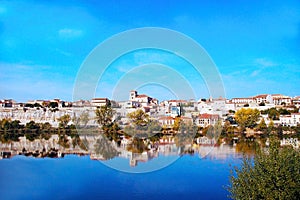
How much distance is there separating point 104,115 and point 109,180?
11.4 m

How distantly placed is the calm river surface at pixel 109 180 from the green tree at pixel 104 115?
8.68m

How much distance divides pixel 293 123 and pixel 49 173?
725 inches

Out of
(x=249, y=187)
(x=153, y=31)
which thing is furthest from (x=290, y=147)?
(x=153, y=31)

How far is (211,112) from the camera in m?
20.6

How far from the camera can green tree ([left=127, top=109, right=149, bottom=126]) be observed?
1657 centimetres

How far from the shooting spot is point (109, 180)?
636 cm

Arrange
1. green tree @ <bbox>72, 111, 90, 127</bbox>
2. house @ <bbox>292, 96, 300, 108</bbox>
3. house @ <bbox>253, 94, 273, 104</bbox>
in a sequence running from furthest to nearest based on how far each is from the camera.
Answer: house @ <bbox>253, 94, 273, 104</bbox>, house @ <bbox>292, 96, 300, 108</bbox>, green tree @ <bbox>72, 111, 90, 127</bbox>

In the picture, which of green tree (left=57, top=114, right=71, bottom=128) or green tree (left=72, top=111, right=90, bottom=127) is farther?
green tree (left=57, top=114, right=71, bottom=128)

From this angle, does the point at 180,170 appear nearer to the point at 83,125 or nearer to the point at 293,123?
the point at 83,125

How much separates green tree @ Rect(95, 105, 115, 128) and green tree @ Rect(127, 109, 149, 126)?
121 cm

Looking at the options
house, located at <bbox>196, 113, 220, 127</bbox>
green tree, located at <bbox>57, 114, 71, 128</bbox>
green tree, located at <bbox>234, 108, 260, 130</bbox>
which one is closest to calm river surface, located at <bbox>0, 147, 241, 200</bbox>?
house, located at <bbox>196, 113, 220, 127</bbox>

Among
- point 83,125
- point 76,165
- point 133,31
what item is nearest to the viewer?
point 133,31

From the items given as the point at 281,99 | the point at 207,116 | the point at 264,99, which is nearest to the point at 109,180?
the point at 207,116

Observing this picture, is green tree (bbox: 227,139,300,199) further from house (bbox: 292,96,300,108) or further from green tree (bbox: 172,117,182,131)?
house (bbox: 292,96,300,108)
